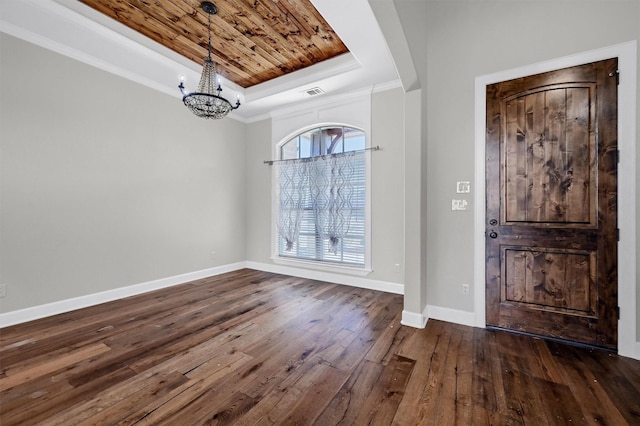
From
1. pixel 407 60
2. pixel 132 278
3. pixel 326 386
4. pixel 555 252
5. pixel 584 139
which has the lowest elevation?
pixel 326 386

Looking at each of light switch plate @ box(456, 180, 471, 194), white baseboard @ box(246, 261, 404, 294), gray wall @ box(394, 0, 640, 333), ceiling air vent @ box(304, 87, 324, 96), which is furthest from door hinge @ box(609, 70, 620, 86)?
ceiling air vent @ box(304, 87, 324, 96)

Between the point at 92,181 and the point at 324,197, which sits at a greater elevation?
the point at 92,181

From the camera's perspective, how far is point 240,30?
3008 mm

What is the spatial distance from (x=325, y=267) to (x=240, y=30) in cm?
349

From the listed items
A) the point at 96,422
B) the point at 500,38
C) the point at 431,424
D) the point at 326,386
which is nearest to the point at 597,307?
the point at 431,424

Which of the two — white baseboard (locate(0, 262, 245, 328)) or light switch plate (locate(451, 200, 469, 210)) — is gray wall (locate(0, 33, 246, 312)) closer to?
white baseboard (locate(0, 262, 245, 328))

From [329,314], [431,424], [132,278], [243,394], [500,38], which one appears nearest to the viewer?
[431,424]

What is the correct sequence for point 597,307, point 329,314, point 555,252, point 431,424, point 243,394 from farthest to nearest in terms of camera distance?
point 329,314 < point 555,252 < point 597,307 < point 243,394 < point 431,424

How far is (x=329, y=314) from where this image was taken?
2.99 meters

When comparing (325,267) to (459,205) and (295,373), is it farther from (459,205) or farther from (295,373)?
(295,373)

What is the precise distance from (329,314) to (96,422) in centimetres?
206

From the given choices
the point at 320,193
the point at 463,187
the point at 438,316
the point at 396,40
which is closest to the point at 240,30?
the point at 396,40

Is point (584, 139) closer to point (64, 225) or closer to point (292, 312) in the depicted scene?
point (292, 312)

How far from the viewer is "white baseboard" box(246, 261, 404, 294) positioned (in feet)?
12.4
